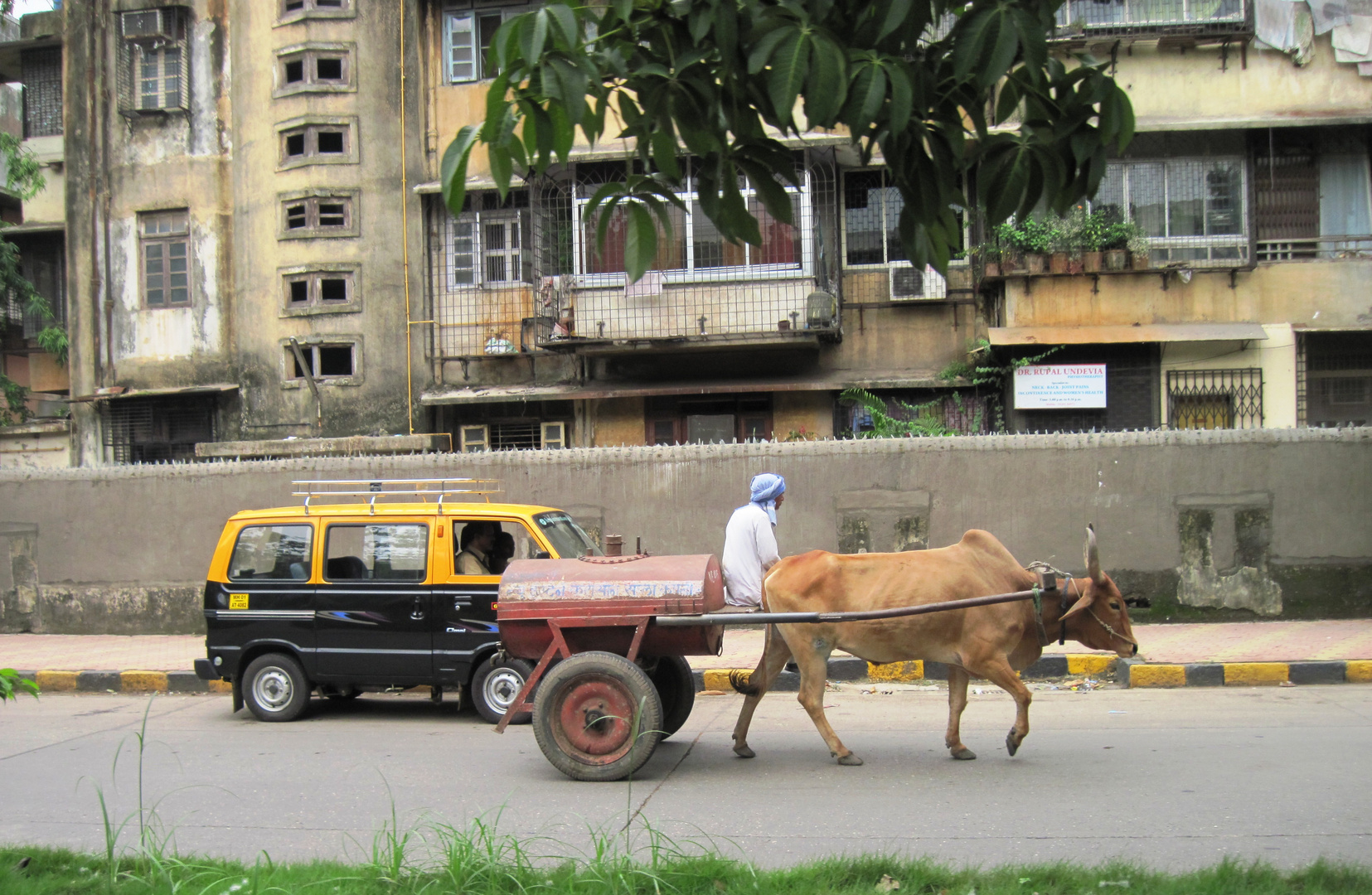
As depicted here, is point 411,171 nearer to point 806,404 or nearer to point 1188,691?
point 806,404

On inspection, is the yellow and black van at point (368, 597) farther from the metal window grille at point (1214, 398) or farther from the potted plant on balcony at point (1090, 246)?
the metal window grille at point (1214, 398)

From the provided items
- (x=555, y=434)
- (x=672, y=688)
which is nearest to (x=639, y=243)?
(x=672, y=688)

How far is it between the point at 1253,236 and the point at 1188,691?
938 cm

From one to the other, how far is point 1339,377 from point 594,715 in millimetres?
14977

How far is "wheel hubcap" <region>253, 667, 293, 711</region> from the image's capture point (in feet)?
30.5

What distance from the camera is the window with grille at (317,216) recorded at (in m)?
19.2

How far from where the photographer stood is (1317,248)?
55.5ft

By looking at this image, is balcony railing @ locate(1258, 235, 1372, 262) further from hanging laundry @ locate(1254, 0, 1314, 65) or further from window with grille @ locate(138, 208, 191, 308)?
window with grille @ locate(138, 208, 191, 308)

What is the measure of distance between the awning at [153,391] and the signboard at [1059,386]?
13407mm

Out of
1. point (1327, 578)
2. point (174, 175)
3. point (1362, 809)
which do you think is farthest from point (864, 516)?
point (174, 175)

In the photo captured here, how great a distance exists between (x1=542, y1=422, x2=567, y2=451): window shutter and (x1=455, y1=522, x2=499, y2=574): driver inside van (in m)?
9.35

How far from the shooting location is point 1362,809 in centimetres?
577

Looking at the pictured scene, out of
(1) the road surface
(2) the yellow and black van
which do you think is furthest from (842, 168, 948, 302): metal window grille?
(2) the yellow and black van

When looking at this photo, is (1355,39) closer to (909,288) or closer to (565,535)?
(909,288)
